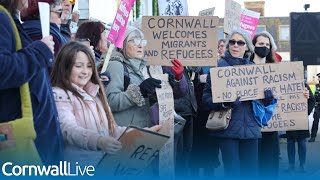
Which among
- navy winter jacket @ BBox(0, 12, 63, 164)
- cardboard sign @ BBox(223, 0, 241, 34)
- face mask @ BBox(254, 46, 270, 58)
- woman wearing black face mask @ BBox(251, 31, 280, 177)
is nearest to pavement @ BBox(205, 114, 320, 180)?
woman wearing black face mask @ BBox(251, 31, 280, 177)

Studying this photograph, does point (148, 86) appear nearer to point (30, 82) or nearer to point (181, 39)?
point (181, 39)

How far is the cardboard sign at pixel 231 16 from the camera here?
648 cm

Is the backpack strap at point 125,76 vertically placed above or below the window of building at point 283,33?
below

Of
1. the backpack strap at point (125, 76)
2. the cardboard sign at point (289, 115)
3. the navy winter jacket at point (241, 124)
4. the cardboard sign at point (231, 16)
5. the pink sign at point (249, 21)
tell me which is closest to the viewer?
the backpack strap at point (125, 76)

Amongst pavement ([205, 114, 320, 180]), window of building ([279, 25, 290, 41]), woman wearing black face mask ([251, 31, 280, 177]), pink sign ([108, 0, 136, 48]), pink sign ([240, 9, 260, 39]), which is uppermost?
window of building ([279, 25, 290, 41])

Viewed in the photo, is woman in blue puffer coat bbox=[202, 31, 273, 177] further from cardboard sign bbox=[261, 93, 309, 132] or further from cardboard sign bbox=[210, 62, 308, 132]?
cardboard sign bbox=[261, 93, 309, 132]

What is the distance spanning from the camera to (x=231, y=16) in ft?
21.7

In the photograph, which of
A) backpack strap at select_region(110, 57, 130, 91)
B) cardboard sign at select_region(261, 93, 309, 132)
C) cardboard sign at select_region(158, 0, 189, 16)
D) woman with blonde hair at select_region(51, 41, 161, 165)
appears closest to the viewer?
woman with blonde hair at select_region(51, 41, 161, 165)

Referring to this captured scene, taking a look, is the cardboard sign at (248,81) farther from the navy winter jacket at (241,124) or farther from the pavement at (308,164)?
the pavement at (308,164)

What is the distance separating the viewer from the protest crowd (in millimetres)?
2469

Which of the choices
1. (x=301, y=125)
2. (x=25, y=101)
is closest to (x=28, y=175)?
(x=25, y=101)

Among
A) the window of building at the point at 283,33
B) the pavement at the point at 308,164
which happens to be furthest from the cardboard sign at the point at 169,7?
the window of building at the point at 283,33

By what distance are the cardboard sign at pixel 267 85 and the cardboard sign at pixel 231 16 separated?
1257 millimetres

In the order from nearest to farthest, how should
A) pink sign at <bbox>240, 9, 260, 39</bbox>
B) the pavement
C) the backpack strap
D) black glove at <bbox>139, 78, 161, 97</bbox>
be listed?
black glove at <bbox>139, 78, 161, 97</bbox>, the backpack strap, the pavement, pink sign at <bbox>240, 9, 260, 39</bbox>
